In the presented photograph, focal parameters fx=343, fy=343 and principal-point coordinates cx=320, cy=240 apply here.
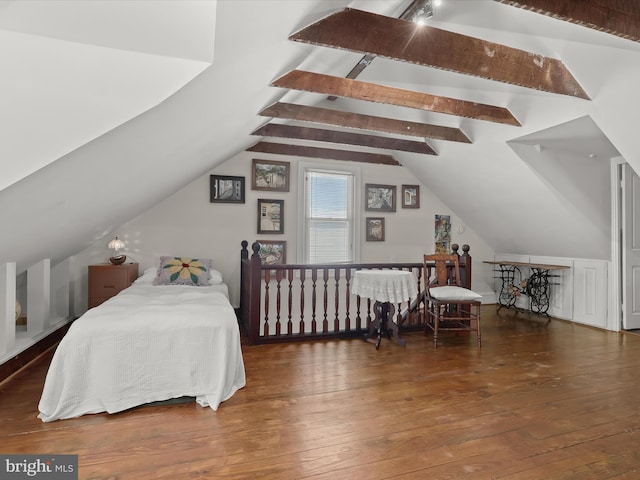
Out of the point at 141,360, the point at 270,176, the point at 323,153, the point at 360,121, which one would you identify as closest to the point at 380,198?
the point at 323,153

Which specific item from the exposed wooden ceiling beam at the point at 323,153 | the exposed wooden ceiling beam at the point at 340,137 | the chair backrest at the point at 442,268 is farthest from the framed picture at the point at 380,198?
→ the chair backrest at the point at 442,268

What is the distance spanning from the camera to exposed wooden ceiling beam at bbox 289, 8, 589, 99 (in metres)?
1.98

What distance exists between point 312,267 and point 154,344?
201 cm

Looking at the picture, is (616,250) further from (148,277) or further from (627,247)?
(148,277)

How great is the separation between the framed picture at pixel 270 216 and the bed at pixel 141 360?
2.50 m

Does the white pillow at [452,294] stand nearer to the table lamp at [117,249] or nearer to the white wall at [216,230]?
the white wall at [216,230]

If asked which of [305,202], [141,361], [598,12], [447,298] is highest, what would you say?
[598,12]

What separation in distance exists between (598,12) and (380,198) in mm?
3996

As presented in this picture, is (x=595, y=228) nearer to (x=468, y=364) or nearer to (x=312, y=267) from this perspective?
(x=468, y=364)

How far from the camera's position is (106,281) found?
13.1 ft

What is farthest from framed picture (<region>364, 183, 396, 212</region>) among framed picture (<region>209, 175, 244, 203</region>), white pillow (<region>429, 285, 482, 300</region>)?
white pillow (<region>429, 285, 482, 300</region>)

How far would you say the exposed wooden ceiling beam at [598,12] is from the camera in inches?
64.2

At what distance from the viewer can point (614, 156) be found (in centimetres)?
421

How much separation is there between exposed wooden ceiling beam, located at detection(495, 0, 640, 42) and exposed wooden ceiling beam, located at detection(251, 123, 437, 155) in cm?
293
